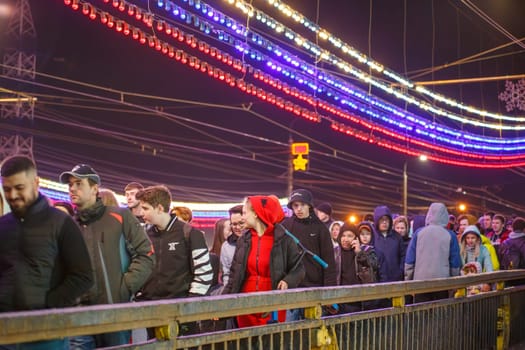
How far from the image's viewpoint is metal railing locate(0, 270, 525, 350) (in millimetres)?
3348

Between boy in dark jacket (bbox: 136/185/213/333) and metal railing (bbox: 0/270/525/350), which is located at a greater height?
boy in dark jacket (bbox: 136/185/213/333)

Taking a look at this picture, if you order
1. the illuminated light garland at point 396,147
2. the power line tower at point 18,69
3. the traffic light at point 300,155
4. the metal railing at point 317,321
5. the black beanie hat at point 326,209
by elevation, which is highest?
the power line tower at point 18,69

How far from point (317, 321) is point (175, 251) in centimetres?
179

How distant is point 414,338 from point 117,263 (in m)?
2.88

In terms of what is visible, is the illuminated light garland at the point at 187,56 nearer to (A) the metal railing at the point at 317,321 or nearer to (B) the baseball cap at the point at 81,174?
(A) the metal railing at the point at 317,321

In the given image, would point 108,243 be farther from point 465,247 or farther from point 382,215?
point 465,247

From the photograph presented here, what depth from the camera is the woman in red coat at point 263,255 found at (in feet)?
22.0

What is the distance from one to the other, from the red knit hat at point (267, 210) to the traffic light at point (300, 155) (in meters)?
20.1

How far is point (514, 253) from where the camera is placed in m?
12.6

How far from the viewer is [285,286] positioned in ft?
21.3

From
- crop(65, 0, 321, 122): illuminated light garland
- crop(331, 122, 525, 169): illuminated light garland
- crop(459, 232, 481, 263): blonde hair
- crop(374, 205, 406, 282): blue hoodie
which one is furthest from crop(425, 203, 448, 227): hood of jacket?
crop(331, 122, 525, 169): illuminated light garland

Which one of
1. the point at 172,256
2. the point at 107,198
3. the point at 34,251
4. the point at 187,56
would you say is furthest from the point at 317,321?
the point at 187,56

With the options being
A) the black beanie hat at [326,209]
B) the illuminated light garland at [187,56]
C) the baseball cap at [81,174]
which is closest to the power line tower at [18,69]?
the illuminated light garland at [187,56]

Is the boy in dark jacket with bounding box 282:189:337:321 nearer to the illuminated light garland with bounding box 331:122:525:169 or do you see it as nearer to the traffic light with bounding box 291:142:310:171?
the traffic light with bounding box 291:142:310:171
